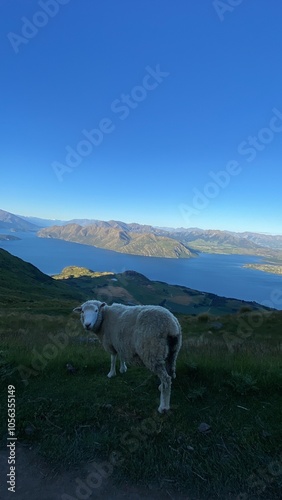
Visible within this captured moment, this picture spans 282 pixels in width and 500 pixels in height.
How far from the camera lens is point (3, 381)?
6.61 metres

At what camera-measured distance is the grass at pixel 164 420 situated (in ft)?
13.0

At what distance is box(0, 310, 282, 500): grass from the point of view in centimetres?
396

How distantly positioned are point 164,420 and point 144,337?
5.49 feet

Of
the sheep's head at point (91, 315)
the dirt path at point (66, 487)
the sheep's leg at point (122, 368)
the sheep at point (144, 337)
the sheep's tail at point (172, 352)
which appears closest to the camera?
the dirt path at point (66, 487)

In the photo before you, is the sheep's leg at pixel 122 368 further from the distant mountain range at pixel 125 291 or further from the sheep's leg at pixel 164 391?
the distant mountain range at pixel 125 291

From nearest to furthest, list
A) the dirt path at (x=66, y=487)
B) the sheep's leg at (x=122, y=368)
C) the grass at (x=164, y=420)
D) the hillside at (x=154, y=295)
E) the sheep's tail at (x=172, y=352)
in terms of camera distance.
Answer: the dirt path at (x=66, y=487)
the grass at (x=164, y=420)
the sheep's tail at (x=172, y=352)
the sheep's leg at (x=122, y=368)
the hillside at (x=154, y=295)


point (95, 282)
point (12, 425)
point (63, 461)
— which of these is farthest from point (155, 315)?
point (95, 282)

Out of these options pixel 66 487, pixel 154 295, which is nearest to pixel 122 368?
pixel 66 487

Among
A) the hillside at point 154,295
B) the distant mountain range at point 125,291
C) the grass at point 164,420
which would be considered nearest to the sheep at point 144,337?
the grass at point 164,420

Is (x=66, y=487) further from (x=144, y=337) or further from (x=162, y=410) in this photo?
(x=144, y=337)

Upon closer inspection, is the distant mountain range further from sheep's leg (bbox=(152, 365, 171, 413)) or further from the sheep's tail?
sheep's leg (bbox=(152, 365, 171, 413))

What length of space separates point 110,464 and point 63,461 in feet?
2.66

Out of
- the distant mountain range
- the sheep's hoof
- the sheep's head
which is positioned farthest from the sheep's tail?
the distant mountain range

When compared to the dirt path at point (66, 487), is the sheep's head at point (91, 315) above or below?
above
